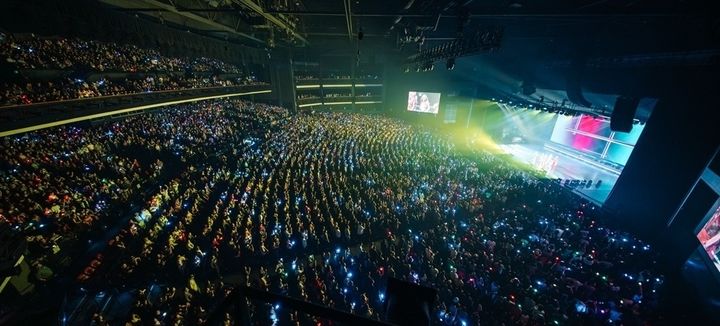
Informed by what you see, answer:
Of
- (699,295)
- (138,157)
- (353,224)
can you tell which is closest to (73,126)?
(138,157)

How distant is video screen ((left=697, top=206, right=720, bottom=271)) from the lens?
8.25 meters

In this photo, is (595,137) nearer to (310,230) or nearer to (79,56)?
(310,230)

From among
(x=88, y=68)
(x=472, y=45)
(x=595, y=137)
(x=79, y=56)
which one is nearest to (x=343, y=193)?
(x=472, y=45)

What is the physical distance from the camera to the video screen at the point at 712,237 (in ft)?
27.1

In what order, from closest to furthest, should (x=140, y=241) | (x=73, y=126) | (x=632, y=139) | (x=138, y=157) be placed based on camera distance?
(x=140, y=241), (x=138, y=157), (x=73, y=126), (x=632, y=139)

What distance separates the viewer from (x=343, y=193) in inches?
499

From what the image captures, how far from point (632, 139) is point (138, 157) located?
118 feet

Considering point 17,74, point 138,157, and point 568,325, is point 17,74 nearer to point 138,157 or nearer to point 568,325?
point 138,157

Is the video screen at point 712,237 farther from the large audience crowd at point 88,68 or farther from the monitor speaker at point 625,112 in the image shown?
the large audience crowd at point 88,68

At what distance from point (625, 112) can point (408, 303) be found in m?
13.9

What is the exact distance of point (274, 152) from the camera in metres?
16.5

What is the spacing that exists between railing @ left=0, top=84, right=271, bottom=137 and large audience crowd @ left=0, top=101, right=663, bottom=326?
2.39m

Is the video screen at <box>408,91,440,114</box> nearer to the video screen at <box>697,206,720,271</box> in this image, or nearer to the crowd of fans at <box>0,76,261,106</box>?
the crowd of fans at <box>0,76,261,106</box>

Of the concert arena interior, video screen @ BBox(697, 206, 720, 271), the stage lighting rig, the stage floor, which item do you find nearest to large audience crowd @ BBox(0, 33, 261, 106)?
the concert arena interior
